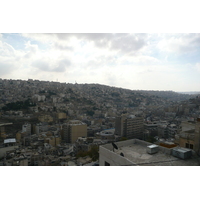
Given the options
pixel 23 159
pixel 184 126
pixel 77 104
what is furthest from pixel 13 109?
Result: pixel 184 126

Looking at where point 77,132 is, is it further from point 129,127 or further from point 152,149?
point 152,149

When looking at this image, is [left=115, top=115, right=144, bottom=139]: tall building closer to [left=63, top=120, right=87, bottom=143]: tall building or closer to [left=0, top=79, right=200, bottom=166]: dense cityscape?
[left=0, top=79, right=200, bottom=166]: dense cityscape

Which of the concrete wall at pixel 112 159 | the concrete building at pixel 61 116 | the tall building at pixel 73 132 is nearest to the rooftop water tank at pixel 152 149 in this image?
the concrete wall at pixel 112 159

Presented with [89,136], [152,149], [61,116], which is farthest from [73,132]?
[152,149]

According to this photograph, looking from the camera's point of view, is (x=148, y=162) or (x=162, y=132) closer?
(x=148, y=162)

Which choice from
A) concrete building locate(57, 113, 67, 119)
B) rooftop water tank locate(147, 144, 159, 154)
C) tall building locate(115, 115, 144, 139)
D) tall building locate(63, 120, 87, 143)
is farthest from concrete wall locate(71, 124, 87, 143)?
rooftop water tank locate(147, 144, 159, 154)

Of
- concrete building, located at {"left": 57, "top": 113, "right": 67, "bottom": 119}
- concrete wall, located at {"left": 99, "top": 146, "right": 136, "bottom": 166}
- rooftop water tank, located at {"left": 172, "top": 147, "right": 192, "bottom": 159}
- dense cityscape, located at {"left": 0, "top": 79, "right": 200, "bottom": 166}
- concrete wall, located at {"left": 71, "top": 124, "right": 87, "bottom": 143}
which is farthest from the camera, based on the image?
concrete building, located at {"left": 57, "top": 113, "right": 67, "bottom": 119}

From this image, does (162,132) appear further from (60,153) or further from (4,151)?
(4,151)
